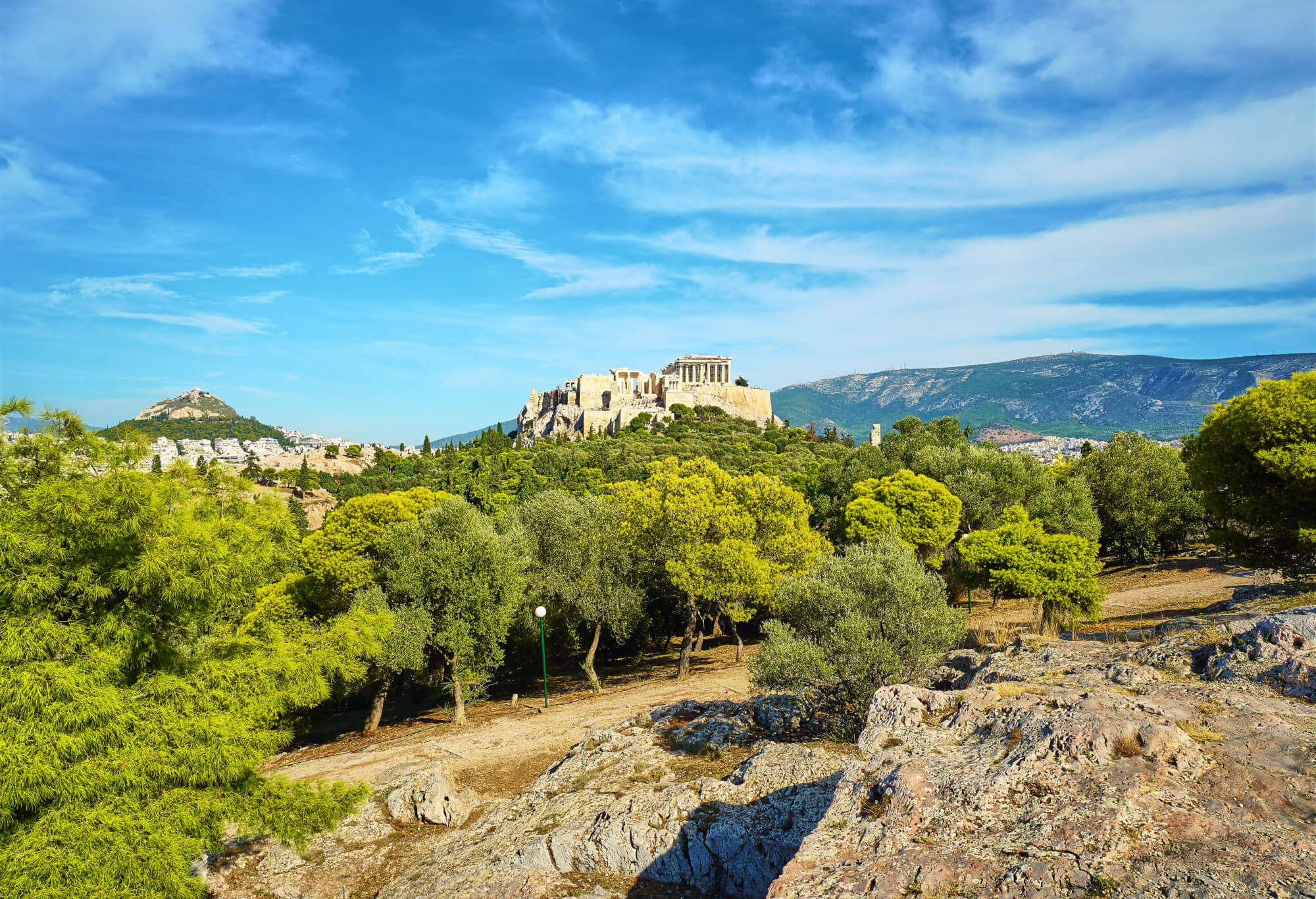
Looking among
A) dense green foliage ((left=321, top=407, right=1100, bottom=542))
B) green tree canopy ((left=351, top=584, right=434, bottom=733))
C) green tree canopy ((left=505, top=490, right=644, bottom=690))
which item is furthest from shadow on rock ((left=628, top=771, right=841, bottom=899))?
dense green foliage ((left=321, top=407, right=1100, bottom=542))

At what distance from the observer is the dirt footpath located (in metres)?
17.1

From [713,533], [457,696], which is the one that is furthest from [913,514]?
[457,696]

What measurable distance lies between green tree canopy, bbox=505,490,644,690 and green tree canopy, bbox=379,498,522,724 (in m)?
2.58

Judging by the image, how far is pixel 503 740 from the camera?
20.0m

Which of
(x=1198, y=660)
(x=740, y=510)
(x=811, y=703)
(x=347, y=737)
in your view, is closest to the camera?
(x=1198, y=660)

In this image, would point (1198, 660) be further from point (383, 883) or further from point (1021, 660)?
point (383, 883)

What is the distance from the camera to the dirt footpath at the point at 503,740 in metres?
17.1

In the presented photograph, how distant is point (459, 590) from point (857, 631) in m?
15.3

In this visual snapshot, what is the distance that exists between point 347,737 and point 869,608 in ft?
67.0

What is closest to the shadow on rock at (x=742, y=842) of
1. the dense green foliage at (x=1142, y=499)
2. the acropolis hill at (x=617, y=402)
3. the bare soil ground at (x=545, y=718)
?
the bare soil ground at (x=545, y=718)

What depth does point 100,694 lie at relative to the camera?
9.02 m

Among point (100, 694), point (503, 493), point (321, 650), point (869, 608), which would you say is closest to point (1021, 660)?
point (869, 608)

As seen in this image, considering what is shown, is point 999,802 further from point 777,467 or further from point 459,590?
point 777,467

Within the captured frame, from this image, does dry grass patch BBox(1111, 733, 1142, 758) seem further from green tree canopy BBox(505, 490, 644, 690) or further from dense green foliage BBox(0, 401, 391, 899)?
green tree canopy BBox(505, 490, 644, 690)
